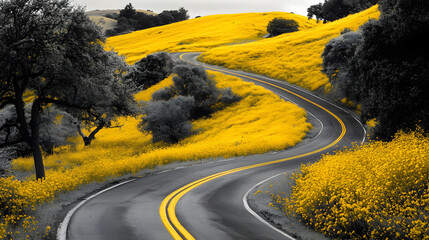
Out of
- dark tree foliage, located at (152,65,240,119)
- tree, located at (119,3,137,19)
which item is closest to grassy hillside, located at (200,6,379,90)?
dark tree foliage, located at (152,65,240,119)

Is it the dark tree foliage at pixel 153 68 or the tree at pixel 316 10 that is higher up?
the tree at pixel 316 10

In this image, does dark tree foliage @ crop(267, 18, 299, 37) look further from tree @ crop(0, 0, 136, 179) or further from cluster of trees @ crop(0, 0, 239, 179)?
tree @ crop(0, 0, 136, 179)

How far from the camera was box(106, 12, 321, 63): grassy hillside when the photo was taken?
9044 cm

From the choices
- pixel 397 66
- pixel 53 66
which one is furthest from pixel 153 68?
pixel 53 66

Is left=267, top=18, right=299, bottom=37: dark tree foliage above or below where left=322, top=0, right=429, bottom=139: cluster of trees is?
above

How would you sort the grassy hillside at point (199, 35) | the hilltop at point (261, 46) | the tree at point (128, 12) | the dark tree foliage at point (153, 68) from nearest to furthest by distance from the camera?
1. the hilltop at point (261, 46)
2. the dark tree foliage at point (153, 68)
3. the grassy hillside at point (199, 35)
4. the tree at point (128, 12)

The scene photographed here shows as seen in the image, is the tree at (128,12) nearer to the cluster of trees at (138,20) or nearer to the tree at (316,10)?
the cluster of trees at (138,20)

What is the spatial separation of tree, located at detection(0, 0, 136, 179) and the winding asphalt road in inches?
217

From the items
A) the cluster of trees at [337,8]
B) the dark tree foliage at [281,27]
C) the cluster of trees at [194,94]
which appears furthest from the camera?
the cluster of trees at [337,8]

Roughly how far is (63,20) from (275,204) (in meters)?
12.1

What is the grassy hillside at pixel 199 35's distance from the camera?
90438mm

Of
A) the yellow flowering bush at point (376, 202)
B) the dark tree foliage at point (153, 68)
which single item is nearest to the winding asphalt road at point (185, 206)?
the yellow flowering bush at point (376, 202)

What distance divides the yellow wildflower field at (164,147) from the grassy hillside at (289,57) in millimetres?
8099

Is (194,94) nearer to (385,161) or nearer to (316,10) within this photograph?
(385,161)
